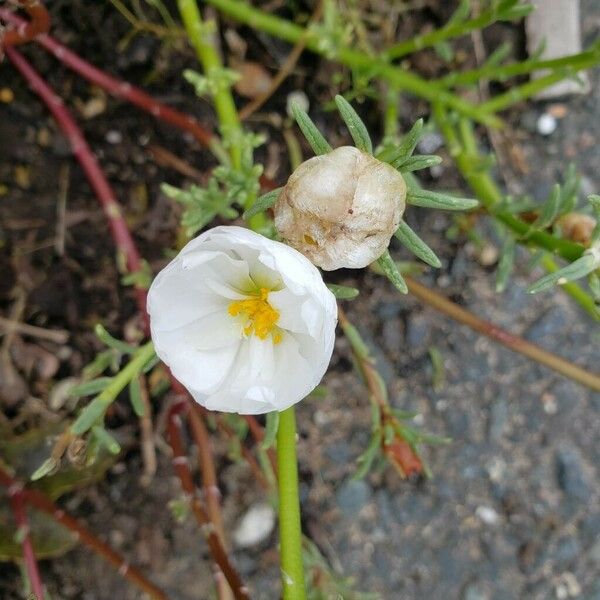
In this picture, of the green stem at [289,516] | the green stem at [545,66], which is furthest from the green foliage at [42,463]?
the green stem at [545,66]

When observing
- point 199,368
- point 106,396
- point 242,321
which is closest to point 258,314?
point 242,321

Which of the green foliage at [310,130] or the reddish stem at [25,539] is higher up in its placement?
the green foliage at [310,130]

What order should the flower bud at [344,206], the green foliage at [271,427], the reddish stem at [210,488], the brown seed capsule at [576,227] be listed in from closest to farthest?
the flower bud at [344,206] < the green foliage at [271,427] < the brown seed capsule at [576,227] < the reddish stem at [210,488]

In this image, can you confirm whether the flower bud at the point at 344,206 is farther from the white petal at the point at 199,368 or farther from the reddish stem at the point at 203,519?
the reddish stem at the point at 203,519

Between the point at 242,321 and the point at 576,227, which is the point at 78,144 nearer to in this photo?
the point at 242,321

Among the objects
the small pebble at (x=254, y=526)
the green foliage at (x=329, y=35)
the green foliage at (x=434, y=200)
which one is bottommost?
the small pebble at (x=254, y=526)

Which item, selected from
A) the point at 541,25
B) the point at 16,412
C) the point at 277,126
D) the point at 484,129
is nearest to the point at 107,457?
the point at 16,412
